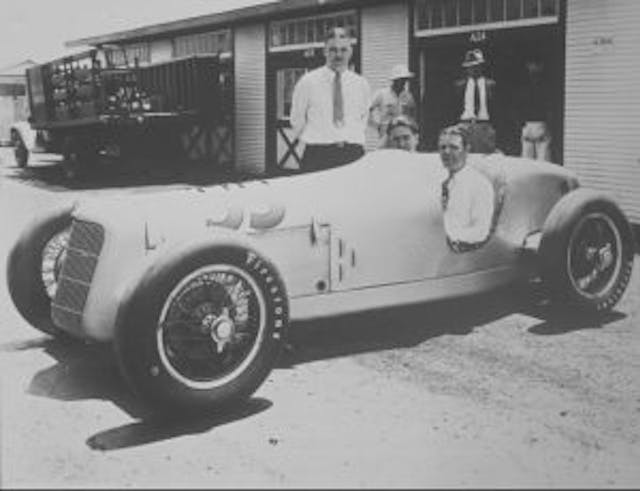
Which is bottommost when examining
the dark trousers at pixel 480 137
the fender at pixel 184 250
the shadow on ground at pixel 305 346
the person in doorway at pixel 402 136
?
the shadow on ground at pixel 305 346

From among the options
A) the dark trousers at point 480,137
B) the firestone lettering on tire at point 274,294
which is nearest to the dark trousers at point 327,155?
the firestone lettering on tire at point 274,294

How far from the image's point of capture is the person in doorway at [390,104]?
1012cm

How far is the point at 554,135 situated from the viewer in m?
12.5

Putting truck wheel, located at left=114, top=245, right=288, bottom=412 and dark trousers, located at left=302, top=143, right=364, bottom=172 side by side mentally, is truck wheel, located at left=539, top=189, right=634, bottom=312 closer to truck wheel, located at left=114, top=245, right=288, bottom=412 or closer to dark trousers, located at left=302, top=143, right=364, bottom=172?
dark trousers, located at left=302, top=143, right=364, bottom=172

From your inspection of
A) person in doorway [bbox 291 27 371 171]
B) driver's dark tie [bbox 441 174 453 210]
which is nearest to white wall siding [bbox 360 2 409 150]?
person in doorway [bbox 291 27 371 171]

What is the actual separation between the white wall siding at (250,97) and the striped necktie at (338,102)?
520 inches

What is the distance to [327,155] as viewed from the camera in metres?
6.96

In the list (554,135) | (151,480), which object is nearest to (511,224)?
(151,480)

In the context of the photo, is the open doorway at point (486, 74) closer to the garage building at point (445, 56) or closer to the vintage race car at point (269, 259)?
the garage building at point (445, 56)

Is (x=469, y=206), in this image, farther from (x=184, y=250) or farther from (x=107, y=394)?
(x=107, y=394)

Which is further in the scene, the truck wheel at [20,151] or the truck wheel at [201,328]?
the truck wheel at [20,151]

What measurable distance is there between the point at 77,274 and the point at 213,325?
0.94 metres

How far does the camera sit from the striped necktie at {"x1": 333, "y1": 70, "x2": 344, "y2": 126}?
6914 mm

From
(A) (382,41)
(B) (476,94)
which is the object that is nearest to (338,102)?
(B) (476,94)
